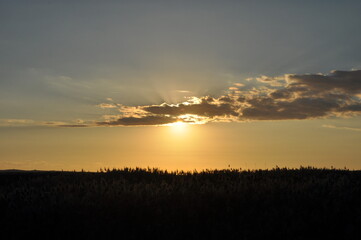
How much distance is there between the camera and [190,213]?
10.2 metres

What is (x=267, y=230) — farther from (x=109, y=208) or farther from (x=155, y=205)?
(x=109, y=208)

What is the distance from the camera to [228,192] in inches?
461

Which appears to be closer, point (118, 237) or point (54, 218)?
point (118, 237)

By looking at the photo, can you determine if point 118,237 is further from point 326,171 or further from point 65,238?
point 326,171

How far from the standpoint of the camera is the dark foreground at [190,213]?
9.30 meters

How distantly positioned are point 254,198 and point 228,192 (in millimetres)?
799

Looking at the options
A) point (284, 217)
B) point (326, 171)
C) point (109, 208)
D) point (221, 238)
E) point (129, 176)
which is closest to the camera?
point (221, 238)

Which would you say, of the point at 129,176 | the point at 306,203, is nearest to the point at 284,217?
the point at 306,203

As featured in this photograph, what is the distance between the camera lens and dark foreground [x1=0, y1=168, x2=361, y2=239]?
→ 9.30m

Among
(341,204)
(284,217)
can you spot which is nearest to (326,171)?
(341,204)

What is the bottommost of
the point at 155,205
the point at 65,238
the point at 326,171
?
the point at 65,238

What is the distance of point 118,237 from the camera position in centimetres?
906

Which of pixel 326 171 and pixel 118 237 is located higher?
pixel 326 171

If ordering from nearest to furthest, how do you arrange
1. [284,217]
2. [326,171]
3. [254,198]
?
[284,217] < [254,198] < [326,171]
